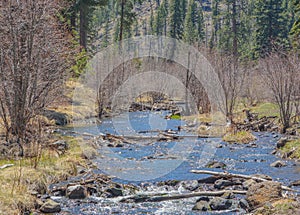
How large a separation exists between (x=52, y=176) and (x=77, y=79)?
21.5m

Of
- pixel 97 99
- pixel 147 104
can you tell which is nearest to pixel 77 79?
pixel 97 99

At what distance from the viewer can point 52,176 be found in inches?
506

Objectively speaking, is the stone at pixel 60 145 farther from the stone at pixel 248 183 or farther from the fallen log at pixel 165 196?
the stone at pixel 248 183

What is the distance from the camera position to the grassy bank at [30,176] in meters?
9.70

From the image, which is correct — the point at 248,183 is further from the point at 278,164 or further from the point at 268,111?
the point at 268,111

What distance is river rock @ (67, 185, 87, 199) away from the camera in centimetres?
1133

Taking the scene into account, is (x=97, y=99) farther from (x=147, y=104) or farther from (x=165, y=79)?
(x=165, y=79)

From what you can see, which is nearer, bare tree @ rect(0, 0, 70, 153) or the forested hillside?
bare tree @ rect(0, 0, 70, 153)

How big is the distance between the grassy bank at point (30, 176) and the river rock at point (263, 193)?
18.4ft

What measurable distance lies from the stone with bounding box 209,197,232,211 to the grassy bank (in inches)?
180

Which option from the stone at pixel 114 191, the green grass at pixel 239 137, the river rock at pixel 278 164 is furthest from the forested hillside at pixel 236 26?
the stone at pixel 114 191

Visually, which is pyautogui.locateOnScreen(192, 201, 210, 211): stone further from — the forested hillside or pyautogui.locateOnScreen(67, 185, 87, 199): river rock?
the forested hillside

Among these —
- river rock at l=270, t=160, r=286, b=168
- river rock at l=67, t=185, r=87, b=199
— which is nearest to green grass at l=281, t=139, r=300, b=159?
river rock at l=270, t=160, r=286, b=168

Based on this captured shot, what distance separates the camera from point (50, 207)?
10016 mm
